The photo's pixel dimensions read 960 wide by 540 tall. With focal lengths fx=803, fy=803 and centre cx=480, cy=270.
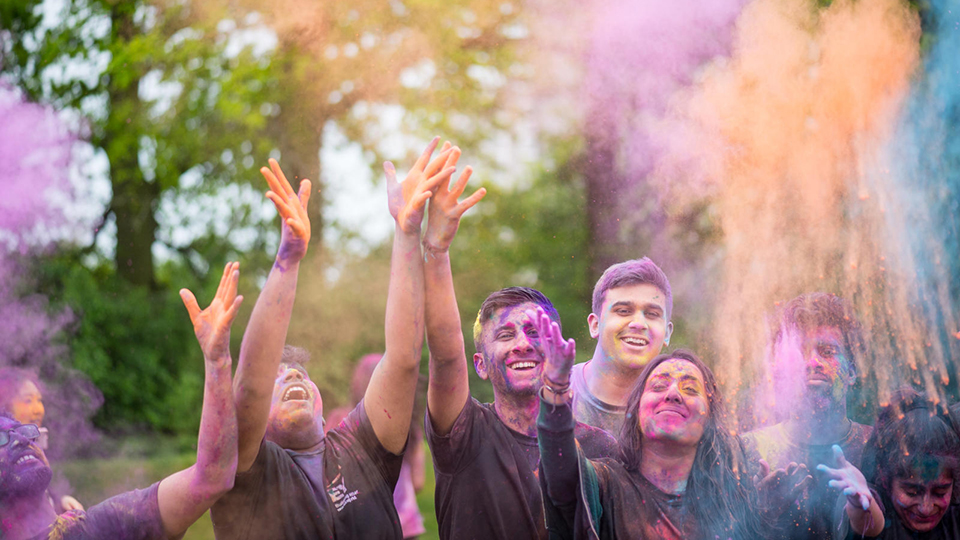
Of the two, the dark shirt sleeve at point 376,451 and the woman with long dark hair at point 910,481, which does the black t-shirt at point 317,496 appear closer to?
Result: the dark shirt sleeve at point 376,451

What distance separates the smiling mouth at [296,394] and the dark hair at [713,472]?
1.19 meters

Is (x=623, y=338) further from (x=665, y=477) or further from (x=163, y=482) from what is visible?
(x=163, y=482)

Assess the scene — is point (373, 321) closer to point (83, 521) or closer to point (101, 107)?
point (101, 107)

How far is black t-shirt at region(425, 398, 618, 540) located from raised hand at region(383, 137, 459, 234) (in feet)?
2.31

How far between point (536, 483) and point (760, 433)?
1.04 m

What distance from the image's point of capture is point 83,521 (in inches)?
108

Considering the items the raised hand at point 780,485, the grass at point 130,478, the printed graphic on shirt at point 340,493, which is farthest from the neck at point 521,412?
the grass at point 130,478

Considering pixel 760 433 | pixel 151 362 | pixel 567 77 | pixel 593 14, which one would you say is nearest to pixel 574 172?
pixel 567 77

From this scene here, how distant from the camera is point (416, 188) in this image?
2846 mm

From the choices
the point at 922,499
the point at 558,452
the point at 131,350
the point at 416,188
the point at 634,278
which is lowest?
the point at 922,499

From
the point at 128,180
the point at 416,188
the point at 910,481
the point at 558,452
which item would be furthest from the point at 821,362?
the point at 128,180

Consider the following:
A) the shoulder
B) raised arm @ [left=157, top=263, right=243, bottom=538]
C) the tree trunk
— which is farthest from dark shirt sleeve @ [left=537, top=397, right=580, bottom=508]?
the tree trunk

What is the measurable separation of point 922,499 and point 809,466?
1.32 feet

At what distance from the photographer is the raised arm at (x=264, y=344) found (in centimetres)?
262
